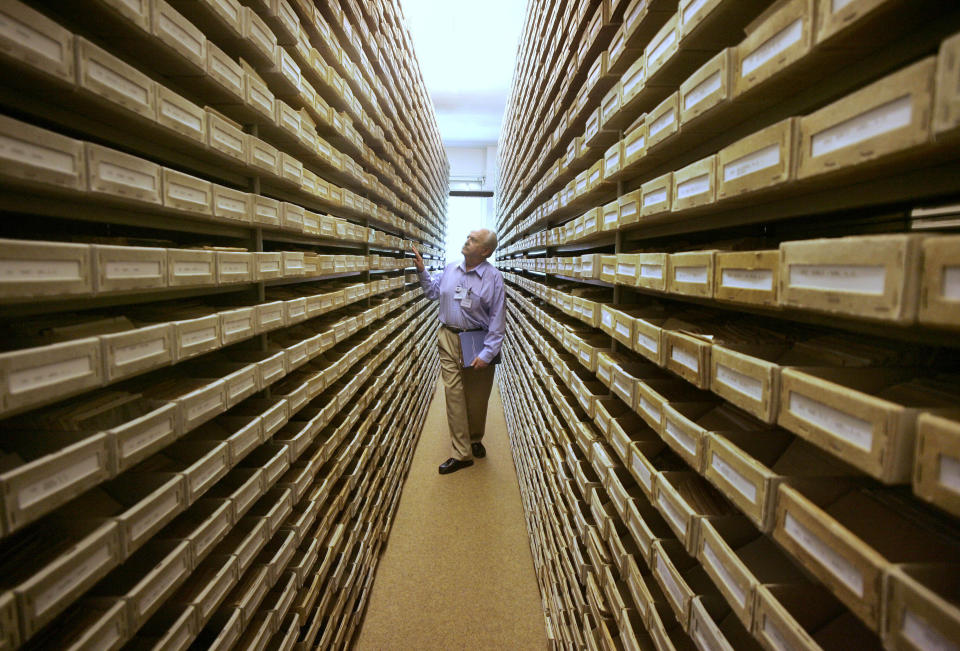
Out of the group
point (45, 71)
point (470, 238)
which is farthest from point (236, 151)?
point (470, 238)

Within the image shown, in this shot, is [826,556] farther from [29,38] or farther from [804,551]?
[29,38]

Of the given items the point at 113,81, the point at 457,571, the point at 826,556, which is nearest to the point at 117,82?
the point at 113,81

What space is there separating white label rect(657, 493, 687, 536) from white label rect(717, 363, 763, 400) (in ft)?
0.96

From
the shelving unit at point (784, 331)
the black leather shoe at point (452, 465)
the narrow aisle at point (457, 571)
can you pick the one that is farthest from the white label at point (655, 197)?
the black leather shoe at point (452, 465)

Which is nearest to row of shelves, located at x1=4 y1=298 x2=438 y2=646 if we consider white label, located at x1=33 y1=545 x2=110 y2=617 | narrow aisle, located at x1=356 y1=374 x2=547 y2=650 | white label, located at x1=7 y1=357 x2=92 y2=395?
white label, located at x1=33 y1=545 x2=110 y2=617

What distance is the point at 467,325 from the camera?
3686 mm

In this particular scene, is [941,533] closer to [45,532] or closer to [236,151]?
[45,532]

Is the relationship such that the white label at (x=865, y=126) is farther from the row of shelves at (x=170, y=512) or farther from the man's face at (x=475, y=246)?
the man's face at (x=475, y=246)

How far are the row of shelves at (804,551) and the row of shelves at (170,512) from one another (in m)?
0.96

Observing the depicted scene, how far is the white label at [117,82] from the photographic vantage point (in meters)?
0.74

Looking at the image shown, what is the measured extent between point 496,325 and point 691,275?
106 inches

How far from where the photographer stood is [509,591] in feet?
8.07

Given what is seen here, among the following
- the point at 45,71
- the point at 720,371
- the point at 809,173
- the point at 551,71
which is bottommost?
the point at 720,371

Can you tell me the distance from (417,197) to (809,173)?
4.02 metres
